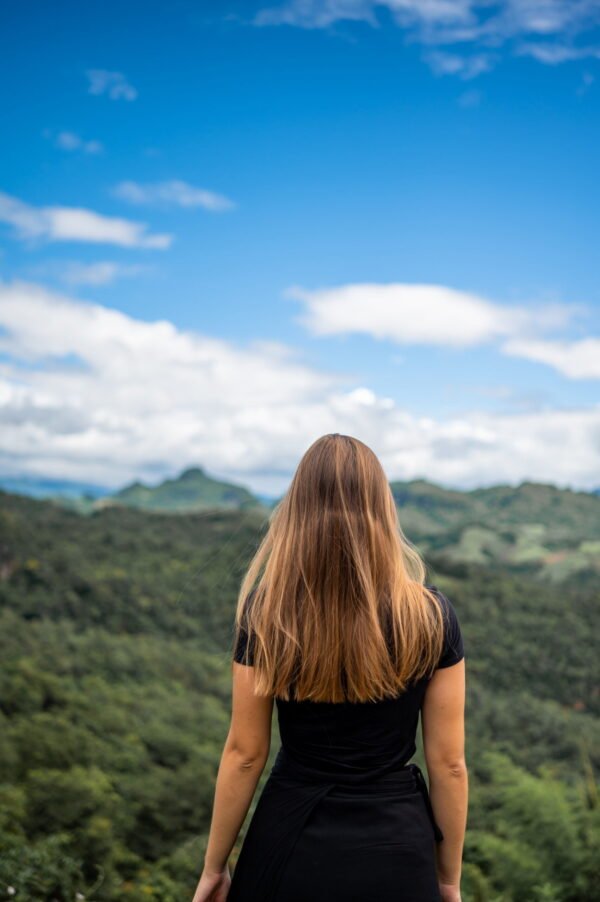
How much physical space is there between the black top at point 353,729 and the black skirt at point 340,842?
0.03 metres

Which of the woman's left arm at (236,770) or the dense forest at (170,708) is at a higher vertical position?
the woman's left arm at (236,770)

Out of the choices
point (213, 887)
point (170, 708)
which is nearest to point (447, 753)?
point (213, 887)

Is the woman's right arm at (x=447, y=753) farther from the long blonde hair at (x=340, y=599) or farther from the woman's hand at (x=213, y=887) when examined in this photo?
the woman's hand at (x=213, y=887)

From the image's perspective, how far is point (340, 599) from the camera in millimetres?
1646

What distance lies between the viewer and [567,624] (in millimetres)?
39750

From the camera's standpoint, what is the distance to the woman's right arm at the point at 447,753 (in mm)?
1701

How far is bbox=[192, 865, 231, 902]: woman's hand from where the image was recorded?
176 centimetres

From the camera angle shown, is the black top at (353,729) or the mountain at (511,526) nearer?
the black top at (353,729)

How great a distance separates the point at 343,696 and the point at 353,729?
3.5 inches

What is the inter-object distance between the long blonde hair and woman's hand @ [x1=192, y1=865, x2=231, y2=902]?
522 mm

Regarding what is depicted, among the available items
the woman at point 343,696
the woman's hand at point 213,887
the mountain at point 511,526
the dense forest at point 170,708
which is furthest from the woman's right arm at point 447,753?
the mountain at point 511,526

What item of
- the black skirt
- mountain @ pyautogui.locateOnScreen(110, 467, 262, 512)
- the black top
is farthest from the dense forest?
mountain @ pyautogui.locateOnScreen(110, 467, 262, 512)

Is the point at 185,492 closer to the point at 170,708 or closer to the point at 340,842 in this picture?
the point at 170,708

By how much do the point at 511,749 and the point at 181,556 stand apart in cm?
3444
